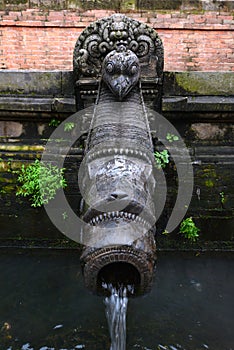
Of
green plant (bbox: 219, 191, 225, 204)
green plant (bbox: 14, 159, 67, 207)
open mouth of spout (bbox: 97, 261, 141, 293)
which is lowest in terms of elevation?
green plant (bbox: 219, 191, 225, 204)

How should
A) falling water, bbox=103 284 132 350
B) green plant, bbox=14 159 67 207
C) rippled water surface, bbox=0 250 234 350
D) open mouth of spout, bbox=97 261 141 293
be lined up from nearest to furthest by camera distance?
open mouth of spout, bbox=97 261 141 293, falling water, bbox=103 284 132 350, rippled water surface, bbox=0 250 234 350, green plant, bbox=14 159 67 207

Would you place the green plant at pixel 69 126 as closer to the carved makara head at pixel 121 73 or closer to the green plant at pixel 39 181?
the green plant at pixel 39 181

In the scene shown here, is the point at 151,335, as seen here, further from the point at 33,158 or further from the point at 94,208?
the point at 33,158

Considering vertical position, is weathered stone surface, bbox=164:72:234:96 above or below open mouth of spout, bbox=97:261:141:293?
above

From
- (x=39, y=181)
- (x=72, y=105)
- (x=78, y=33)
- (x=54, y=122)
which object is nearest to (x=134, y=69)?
(x=72, y=105)

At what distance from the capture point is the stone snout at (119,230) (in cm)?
174

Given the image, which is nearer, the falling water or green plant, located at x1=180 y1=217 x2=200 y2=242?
the falling water

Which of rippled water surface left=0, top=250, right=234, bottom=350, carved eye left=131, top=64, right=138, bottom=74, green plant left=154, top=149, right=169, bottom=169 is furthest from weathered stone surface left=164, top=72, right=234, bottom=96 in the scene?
rippled water surface left=0, top=250, right=234, bottom=350

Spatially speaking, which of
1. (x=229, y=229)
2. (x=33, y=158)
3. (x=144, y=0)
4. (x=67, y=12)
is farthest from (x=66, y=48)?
(x=229, y=229)

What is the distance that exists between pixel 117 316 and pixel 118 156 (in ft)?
3.47

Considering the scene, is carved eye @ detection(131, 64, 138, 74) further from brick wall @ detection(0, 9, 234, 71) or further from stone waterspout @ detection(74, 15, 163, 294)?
brick wall @ detection(0, 9, 234, 71)

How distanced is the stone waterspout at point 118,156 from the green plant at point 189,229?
4.13 feet

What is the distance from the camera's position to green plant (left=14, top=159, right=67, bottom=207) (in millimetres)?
3777

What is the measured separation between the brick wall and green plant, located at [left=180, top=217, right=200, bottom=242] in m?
4.68
